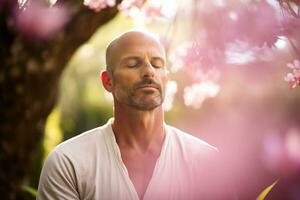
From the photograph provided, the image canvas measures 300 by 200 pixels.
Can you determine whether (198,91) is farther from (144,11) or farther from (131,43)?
(131,43)

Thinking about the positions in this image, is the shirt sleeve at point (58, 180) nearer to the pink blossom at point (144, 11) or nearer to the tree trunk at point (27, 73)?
the pink blossom at point (144, 11)

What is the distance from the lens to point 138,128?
1.67 meters

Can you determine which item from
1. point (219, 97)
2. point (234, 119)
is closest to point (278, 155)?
point (234, 119)

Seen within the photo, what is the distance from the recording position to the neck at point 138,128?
1647 millimetres

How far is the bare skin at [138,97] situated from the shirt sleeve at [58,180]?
15 cm

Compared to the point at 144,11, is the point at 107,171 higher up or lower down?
lower down

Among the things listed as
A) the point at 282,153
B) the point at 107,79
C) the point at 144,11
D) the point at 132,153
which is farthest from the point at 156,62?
the point at 282,153

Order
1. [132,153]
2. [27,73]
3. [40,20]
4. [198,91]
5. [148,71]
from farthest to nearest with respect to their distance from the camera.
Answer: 1. [198,91]
2. [27,73]
3. [40,20]
4. [132,153]
5. [148,71]

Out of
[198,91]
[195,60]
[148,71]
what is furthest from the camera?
[198,91]

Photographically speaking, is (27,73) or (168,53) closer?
(168,53)

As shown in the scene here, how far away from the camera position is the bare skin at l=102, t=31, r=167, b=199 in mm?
1601

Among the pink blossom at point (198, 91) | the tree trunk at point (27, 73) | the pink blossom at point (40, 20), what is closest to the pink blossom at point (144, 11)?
the tree trunk at point (27, 73)

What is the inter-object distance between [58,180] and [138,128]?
254 millimetres

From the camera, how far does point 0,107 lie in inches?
114
